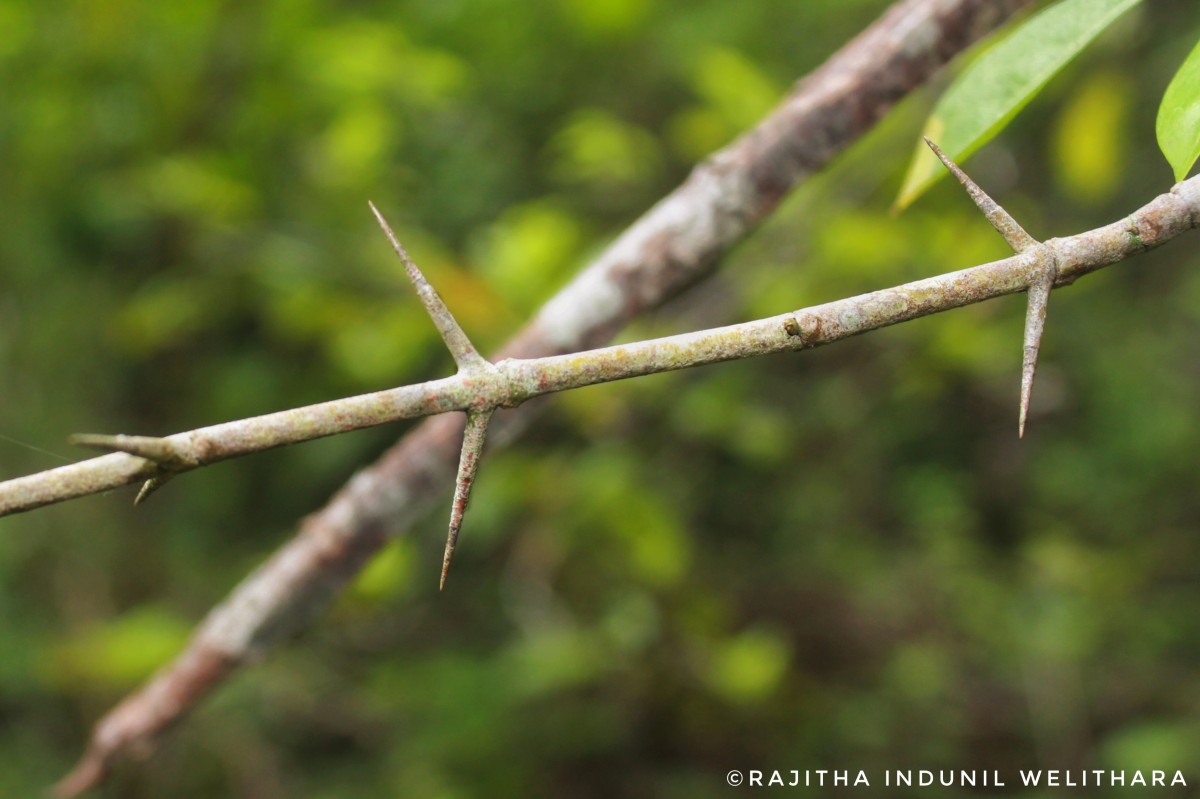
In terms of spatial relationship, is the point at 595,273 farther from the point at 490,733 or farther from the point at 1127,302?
the point at 1127,302

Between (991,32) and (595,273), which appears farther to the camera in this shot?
(595,273)

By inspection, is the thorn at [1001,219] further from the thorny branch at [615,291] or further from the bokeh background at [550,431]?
the bokeh background at [550,431]

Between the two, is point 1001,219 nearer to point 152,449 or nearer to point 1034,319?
point 1034,319

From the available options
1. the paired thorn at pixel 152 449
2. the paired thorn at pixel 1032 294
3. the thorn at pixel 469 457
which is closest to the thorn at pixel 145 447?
the paired thorn at pixel 152 449

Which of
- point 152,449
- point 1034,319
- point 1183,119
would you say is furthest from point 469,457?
point 1183,119

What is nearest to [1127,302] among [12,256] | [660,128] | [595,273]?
[660,128]

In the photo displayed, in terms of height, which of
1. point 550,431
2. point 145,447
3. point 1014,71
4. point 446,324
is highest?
point 550,431

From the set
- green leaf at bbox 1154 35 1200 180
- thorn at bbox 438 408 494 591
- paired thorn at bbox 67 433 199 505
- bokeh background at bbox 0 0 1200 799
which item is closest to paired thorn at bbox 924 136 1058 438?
green leaf at bbox 1154 35 1200 180
